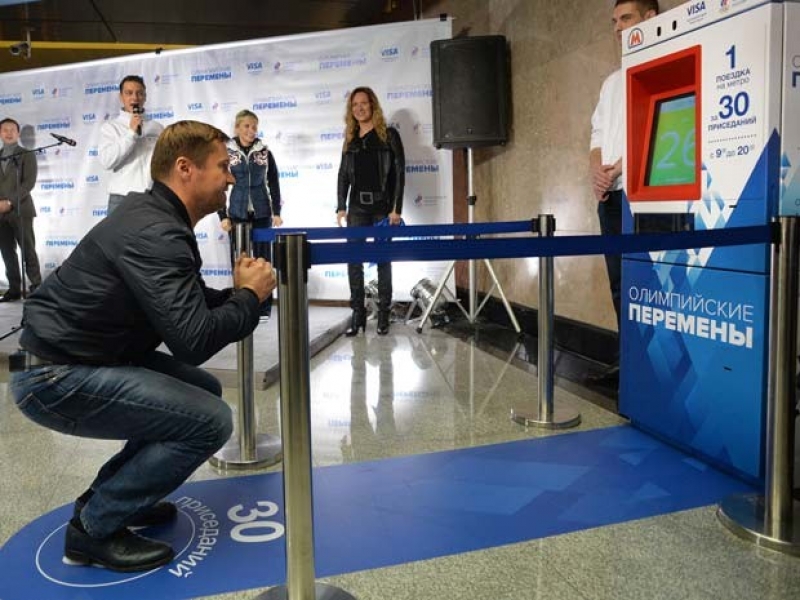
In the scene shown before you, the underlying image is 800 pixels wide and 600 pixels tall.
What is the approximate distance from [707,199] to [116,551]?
6.90 feet

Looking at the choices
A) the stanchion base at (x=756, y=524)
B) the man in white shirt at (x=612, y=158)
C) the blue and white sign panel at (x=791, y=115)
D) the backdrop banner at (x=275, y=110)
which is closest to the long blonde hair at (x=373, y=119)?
the backdrop banner at (x=275, y=110)

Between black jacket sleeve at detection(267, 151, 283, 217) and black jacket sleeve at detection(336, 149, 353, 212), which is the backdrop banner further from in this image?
black jacket sleeve at detection(267, 151, 283, 217)

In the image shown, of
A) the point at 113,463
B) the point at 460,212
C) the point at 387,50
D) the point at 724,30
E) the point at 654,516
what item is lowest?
the point at 654,516

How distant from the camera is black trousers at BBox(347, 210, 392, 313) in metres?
5.12

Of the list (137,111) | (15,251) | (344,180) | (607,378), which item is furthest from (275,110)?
(607,378)

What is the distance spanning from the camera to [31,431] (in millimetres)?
3100

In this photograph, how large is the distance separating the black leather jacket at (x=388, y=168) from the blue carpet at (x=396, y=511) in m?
2.71

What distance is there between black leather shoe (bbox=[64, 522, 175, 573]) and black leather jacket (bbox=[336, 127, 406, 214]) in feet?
11.6

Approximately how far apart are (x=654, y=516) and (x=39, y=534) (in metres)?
1.80

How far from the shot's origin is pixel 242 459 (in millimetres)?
2660

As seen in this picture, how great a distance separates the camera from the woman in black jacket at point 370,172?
5105 millimetres

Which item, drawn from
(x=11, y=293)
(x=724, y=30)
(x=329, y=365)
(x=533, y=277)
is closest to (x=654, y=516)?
(x=724, y=30)

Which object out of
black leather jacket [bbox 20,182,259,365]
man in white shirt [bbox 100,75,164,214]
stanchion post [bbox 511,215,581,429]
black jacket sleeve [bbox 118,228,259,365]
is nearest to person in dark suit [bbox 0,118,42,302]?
man in white shirt [bbox 100,75,164,214]

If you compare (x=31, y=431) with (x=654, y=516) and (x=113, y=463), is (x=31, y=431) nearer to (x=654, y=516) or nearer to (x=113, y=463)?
(x=113, y=463)
